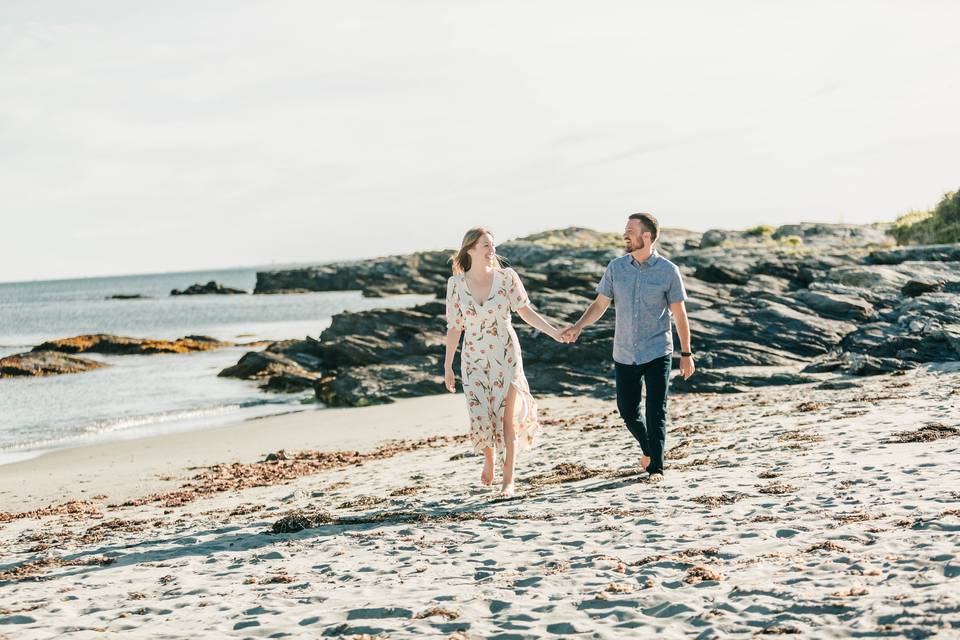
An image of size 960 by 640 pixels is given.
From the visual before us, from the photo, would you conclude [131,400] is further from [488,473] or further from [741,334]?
[488,473]

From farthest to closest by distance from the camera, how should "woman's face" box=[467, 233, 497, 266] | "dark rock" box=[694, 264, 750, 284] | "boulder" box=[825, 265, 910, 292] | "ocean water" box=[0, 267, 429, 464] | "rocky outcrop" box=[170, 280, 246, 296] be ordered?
"rocky outcrop" box=[170, 280, 246, 296] → "dark rock" box=[694, 264, 750, 284] → "boulder" box=[825, 265, 910, 292] → "ocean water" box=[0, 267, 429, 464] → "woman's face" box=[467, 233, 497, 266]

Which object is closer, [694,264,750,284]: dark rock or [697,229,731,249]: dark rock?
[694,264,750,284]: dark rock

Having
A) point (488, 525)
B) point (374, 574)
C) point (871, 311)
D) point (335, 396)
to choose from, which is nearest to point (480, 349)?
point (488, 525)

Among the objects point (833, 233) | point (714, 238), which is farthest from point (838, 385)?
point (714, 238)

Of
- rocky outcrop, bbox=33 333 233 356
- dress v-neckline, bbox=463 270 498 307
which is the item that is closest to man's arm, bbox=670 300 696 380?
dress v-neckline, bbox=463 270 498 307

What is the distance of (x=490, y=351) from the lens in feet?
26.6

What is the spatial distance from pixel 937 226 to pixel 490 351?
1234 inches

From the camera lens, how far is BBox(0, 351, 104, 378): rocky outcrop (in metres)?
29.9

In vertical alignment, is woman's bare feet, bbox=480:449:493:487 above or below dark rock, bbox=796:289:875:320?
below

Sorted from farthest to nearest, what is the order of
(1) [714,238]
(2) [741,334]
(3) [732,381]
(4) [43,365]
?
(1) [714,238]
(4) [43,365]
(2) [741,334]
(3) [732,381]

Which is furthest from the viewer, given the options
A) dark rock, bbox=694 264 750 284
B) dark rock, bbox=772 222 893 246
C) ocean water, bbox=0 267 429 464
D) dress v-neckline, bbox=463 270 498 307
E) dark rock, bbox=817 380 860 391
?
dark rock, bbox=772 222 893 246

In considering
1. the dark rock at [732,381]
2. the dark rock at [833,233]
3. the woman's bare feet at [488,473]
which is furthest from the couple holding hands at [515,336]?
the dark rock at [833,233]

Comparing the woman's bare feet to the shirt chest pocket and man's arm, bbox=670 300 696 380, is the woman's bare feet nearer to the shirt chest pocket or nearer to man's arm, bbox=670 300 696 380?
man's arm, bbox=670 300 696 380

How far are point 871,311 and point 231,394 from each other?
605 inches
